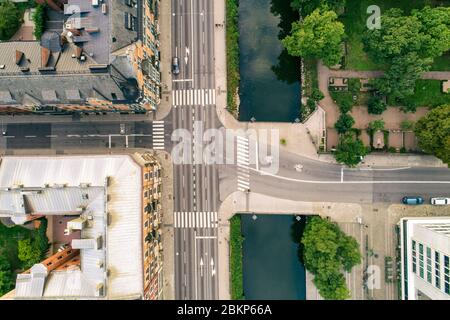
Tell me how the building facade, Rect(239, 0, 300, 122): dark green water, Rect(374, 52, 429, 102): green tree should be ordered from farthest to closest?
1. Rect(239, 0, 300, 122): dark green water
2. Rect(374, 52, 429, 102): green tree
3. the building facade

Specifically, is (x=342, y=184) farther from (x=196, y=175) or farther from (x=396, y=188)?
(x=196, y=175)

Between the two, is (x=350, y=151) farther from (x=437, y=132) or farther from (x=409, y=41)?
(x=409, y=41)

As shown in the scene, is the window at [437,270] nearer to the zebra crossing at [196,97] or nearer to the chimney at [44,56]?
the zebra crossing at [196,97]

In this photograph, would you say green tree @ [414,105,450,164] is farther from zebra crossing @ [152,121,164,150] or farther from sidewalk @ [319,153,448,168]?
zebra crossing @ [152,121,164,150]

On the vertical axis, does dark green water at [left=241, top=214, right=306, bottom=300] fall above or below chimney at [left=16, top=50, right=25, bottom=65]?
below

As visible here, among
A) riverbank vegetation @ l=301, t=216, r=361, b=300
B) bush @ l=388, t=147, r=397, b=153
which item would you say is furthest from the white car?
riverbank vegetation @ l=301, t=216, r=361, b=300
